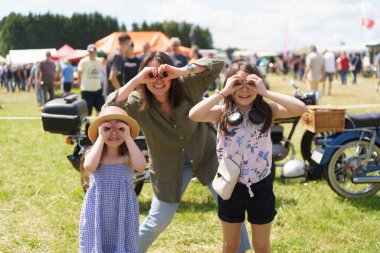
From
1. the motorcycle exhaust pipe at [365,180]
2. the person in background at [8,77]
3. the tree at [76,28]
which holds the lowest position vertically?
the person in background at [8,77]

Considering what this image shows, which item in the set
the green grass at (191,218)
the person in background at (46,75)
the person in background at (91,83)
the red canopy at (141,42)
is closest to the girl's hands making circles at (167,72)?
the green grass at (191,218)

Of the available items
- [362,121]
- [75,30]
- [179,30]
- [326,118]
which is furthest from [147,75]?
[179,30]

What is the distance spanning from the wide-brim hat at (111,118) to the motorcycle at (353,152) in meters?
2.83

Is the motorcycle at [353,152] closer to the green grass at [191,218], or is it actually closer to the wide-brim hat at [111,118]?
the green grass at [191,218]

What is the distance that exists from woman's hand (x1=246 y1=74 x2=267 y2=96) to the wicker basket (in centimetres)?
218

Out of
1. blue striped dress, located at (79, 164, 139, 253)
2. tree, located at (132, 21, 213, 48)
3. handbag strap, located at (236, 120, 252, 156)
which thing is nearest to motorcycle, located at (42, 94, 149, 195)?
blue striped dress, located at (79, 164, 139, 253)

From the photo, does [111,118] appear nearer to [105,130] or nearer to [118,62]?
[105,130]

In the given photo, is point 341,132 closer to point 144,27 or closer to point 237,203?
point 237,203

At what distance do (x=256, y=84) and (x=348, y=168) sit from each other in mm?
2817

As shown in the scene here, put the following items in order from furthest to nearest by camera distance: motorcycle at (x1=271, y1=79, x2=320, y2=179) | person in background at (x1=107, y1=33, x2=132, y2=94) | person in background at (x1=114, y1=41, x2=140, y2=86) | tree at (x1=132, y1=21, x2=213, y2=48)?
tree at (x1=132, y1=21, x2=213, y2=48) < person in background at (x1=114, y1=41, x2=140, y2=86) < person in background at (x1=107, y1=33, x2=132, y2=94) < motorcycle at (x1=271, y1=79, x2=320, y2=179)

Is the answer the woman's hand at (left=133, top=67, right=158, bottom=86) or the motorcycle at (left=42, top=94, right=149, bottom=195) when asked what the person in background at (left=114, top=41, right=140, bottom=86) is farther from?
the woman's hand at (left=133, top=67, right=158, bottom=86)

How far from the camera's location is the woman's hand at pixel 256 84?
2.83 m

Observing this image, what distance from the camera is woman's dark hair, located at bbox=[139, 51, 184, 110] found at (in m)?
3.28

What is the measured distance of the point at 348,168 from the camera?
523 cm
